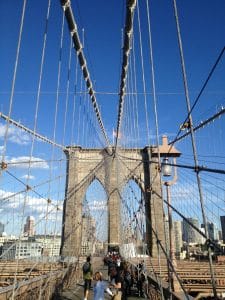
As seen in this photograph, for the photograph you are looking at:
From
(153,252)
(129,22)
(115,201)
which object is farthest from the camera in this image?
(115,201)

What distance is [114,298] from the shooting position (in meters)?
5.39

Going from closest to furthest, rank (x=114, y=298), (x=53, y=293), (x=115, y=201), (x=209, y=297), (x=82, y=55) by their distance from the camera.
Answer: (x=114, y=298), (x=53, y=293), (x=209, y=297), (x=82, y=55), (x=115, y=201)

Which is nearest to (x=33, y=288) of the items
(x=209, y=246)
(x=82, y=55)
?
(x=209, y=246)

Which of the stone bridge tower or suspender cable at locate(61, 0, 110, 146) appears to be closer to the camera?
suspender cable at locate(61, 0, 110, 146)

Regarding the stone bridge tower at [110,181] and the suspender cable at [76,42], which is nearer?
the suspender cable at [76,42]

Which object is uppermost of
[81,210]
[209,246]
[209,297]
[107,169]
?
[107,169]

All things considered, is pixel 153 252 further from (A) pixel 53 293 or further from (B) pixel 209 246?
(B) pixel 209 246

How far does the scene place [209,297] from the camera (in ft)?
30.4

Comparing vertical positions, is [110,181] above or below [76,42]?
above

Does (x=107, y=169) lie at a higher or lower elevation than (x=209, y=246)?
higher

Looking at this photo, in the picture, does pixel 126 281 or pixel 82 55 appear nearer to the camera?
pixel 126 281

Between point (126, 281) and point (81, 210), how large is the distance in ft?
58.6

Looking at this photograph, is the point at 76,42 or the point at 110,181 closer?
the point at 76,42

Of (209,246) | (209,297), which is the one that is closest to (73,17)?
(209,246)
